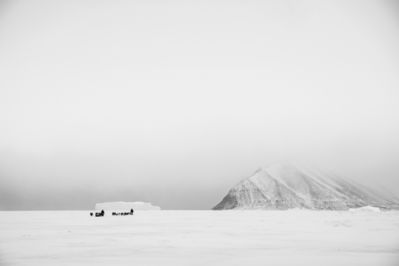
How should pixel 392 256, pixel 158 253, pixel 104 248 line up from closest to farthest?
1. pixel 392 256
2. pixel 158 253
3. pixel 104 248

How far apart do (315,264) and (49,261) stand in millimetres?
10967

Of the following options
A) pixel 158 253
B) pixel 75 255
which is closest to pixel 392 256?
pixel 158 253

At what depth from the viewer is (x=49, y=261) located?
1820 cm

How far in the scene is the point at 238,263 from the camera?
17812mm

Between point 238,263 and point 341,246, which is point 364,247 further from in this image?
point 238,263

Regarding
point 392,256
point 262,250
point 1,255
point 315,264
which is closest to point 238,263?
point 315,264

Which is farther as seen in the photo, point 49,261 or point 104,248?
point 104,248

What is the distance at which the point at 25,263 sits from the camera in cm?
1762

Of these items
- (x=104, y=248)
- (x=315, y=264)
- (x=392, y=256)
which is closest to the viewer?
(x=315, y=264)

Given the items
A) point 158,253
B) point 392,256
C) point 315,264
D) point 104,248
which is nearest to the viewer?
point 315,264

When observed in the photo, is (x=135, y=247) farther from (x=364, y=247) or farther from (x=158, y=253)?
(x=364, y=247)

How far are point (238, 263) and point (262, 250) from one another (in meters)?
4.74

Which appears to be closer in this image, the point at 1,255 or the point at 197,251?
the point at 1,255

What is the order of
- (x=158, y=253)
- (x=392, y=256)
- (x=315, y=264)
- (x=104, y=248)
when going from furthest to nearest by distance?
1. (x=104, y=248)
2. (x=158, y=253)
3. (x=392, y=256)
4. (x=315, y=264)
